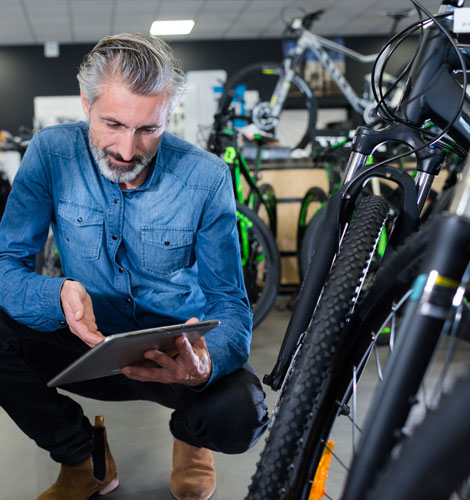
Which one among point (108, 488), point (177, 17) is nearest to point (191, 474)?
point (108, 488)

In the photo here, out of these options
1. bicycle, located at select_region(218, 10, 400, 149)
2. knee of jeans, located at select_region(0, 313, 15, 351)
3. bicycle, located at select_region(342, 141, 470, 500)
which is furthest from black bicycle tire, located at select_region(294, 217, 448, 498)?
bicycle, located at select_region(218, 10, 400, 149)

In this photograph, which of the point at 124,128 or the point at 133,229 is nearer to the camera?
the point at 124,128

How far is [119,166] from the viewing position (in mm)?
1279

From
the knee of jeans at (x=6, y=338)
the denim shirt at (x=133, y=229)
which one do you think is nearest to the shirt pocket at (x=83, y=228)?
the denim shirt at (x=133, y=229)

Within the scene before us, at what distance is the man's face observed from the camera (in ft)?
4.03

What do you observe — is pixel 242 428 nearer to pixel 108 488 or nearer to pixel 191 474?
pixel 191 474

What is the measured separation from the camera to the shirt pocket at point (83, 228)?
4.42ft

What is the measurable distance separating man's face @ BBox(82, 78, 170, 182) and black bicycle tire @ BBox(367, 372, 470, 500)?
0.90 meters

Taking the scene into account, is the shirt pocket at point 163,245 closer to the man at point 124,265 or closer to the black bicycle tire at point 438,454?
the man at point 124,265

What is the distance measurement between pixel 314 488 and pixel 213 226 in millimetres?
657

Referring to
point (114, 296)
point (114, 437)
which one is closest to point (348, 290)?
point (114, 296)

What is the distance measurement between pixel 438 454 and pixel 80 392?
1064 mm

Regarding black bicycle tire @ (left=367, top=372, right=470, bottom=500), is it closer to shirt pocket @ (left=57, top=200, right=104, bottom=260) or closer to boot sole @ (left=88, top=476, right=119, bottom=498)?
shirt pocket @ (left=57, top=200, right=104, bottom=260)

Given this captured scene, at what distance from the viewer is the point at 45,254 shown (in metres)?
3.18
